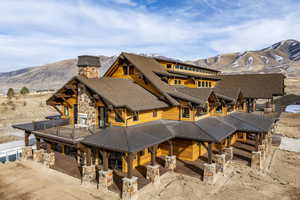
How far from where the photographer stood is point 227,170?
59.2ft

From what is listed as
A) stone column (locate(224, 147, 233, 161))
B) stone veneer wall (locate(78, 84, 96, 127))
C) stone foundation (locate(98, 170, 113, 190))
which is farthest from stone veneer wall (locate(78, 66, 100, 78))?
stone column (locate(224, 147, 233, 161))

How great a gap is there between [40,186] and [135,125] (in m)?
8.36

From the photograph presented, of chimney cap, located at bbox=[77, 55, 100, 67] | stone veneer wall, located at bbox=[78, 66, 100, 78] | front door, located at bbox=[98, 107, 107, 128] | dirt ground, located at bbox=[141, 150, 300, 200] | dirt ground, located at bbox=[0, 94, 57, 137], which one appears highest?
chimney cap, located at bbox=[77, 55, 100, 67]

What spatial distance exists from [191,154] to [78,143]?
1001 cm

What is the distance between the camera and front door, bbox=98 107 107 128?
18328 mm

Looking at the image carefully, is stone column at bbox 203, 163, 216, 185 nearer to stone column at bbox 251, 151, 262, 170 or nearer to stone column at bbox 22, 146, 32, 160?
stone column at bbox 251, 151, 262, 170

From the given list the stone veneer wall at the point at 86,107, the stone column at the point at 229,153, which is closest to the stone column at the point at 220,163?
the stone column at the point at 229,153

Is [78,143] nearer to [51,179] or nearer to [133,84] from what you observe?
[51,179]

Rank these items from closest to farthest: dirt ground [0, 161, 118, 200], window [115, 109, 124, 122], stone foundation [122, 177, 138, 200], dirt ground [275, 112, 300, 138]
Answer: stone foundation [122, 177, 138, 200] → dirt ground [0, 161, 118, 200] → window [115, 109, 124, 122] → dirt ground [275, 112, 300, 138]

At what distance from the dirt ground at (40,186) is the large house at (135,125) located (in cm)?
88

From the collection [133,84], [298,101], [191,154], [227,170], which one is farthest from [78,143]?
[298,101]

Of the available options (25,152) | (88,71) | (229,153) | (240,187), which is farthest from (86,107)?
(240,187)

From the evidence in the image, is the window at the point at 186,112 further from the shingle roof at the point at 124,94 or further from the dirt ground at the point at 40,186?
the dirt ground at the point at 40,186

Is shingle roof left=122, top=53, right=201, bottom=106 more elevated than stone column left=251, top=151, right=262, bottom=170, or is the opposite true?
shingle roof left=122, top=53, right=201, bottom=106
